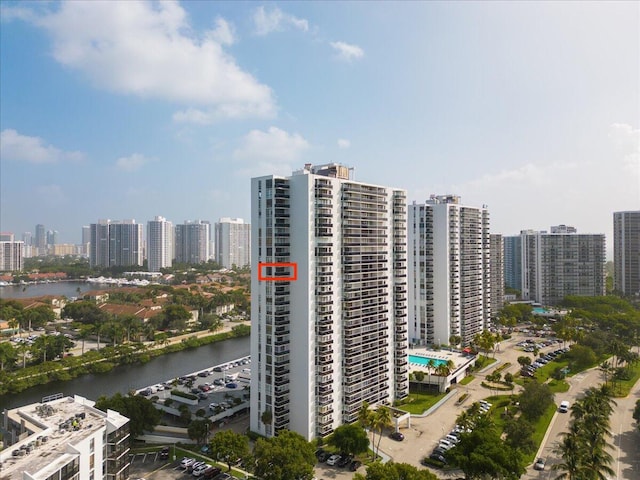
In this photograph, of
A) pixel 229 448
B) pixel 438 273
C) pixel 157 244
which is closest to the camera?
pixel 229 448

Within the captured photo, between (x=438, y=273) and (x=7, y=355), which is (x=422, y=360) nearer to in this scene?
(x=438, y=273)

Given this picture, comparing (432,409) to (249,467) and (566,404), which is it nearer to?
(566,404)

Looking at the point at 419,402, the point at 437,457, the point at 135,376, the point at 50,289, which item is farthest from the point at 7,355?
the point at 50,289

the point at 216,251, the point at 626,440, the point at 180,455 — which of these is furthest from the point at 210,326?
the point at 216,251

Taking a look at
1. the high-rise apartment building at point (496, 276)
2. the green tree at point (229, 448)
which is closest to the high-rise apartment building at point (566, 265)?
the high-rise apartment building at point (496, 276)

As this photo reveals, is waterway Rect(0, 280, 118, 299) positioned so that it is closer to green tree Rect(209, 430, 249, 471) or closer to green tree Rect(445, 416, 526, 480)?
green tree Rect(209, 430, 249, 471)

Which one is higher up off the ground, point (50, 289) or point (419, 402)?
point (50, 289)
